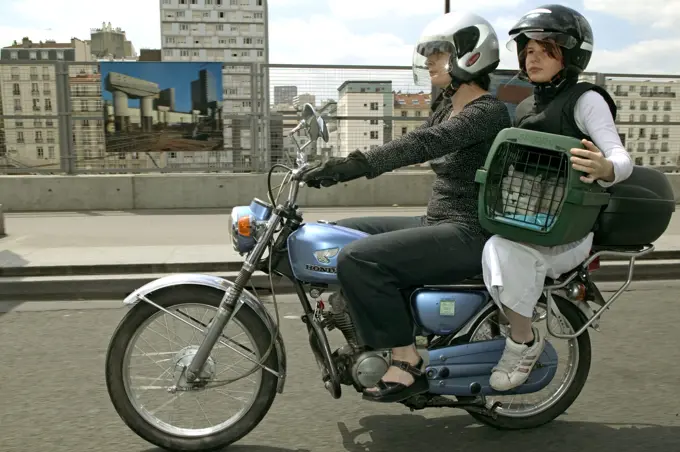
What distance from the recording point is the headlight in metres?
3.11

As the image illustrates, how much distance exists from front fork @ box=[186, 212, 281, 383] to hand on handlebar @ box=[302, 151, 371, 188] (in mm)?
267

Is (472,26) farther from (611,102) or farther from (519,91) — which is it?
(519,91)

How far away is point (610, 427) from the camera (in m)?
3.59

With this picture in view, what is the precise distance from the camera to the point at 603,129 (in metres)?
2.99

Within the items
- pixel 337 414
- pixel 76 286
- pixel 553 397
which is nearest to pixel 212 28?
pixel 76 286

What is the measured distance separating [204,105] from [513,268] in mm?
9118

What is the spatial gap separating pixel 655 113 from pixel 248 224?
1044 centimetres

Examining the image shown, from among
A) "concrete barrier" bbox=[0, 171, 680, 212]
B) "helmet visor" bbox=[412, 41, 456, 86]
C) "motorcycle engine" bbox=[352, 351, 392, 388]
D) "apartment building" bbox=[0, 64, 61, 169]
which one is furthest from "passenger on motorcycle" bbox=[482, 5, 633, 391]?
"apartment building" bbox=[0, 64, 61, 169]

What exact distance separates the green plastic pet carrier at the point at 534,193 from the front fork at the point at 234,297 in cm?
88

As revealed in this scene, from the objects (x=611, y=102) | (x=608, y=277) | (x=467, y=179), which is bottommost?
(x=608, y=277)

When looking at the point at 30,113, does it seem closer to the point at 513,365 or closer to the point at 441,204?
the point at 441,204

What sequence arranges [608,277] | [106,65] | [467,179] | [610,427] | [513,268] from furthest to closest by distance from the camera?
1. [106,65]
2. [608,277]
3. [610,427]
4. [467,179]
5. [513,268]

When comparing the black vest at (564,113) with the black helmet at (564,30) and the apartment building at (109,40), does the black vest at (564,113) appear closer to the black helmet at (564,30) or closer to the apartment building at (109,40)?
the black helmet at (564,30)

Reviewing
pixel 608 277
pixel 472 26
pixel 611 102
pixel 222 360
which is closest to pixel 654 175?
pixel 611 102
